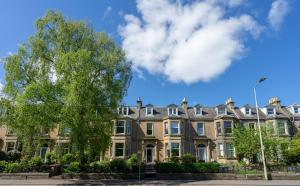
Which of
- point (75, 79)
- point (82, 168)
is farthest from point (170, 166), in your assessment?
point (75, 79)

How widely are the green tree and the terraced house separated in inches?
571

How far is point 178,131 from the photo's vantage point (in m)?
40.0

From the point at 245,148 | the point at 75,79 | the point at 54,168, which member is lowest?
the point at 54,168

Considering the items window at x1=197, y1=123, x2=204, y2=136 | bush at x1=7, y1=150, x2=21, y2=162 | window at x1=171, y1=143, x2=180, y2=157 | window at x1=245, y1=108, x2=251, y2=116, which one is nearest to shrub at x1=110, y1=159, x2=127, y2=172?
bush at x1=7, y1=150, x2=21, y2=162

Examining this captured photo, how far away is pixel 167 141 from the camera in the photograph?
39656 mm

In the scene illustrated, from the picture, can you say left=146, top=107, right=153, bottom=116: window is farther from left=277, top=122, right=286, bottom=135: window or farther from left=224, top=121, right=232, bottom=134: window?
left=277, top=122, right=286, bottom=135: window

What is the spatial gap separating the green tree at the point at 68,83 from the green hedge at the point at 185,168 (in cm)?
601

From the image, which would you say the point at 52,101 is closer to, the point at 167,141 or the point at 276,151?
the point at 167,141

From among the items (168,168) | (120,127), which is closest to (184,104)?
(120,127)

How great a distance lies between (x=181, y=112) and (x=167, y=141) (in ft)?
20.7

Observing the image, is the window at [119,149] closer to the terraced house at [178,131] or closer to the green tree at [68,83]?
the terraced house at [178,131]

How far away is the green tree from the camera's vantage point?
68.1 ft

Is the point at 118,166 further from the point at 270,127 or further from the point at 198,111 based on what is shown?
the point at 270,127

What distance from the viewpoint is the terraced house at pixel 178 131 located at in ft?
129
